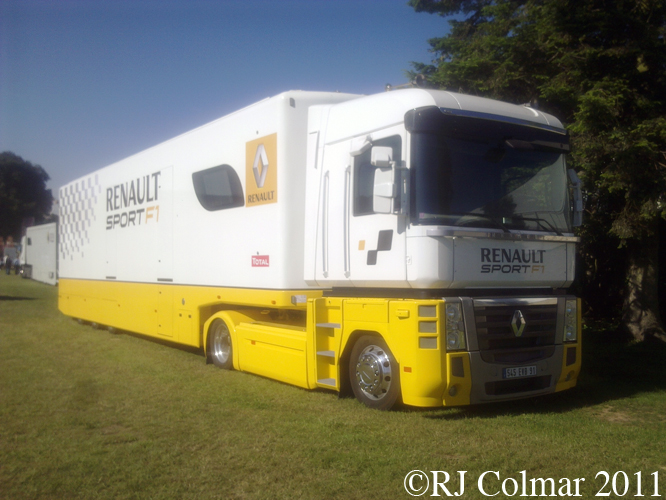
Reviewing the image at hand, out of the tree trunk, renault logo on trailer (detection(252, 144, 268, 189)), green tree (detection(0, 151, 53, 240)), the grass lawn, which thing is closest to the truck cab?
the grass lawn

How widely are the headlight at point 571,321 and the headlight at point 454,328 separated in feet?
5.02

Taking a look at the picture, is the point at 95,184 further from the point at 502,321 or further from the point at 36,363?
the point at 502,321

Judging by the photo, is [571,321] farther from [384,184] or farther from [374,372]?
[384,184]

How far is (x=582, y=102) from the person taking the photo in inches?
393

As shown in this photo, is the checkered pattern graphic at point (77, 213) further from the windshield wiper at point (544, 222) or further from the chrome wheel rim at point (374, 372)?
the windshield wiper at point (544, 222)

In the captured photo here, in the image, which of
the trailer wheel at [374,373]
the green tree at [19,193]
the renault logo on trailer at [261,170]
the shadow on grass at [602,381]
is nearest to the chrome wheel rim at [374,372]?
the trailer wheel at [374,373]

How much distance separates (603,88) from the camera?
10.1 metres

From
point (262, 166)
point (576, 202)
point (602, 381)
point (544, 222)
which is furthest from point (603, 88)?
point (262, 166)

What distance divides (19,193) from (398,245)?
65.0 m

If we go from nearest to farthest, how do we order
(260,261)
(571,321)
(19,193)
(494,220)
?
(494,220) → (571,321) → (260,261) → (19,193)

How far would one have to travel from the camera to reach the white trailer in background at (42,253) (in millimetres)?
Result: 36656

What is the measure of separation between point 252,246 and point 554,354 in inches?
157

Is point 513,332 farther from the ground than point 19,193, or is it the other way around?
point 19,193

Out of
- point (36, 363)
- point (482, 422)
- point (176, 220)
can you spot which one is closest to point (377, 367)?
point (482, 422)
